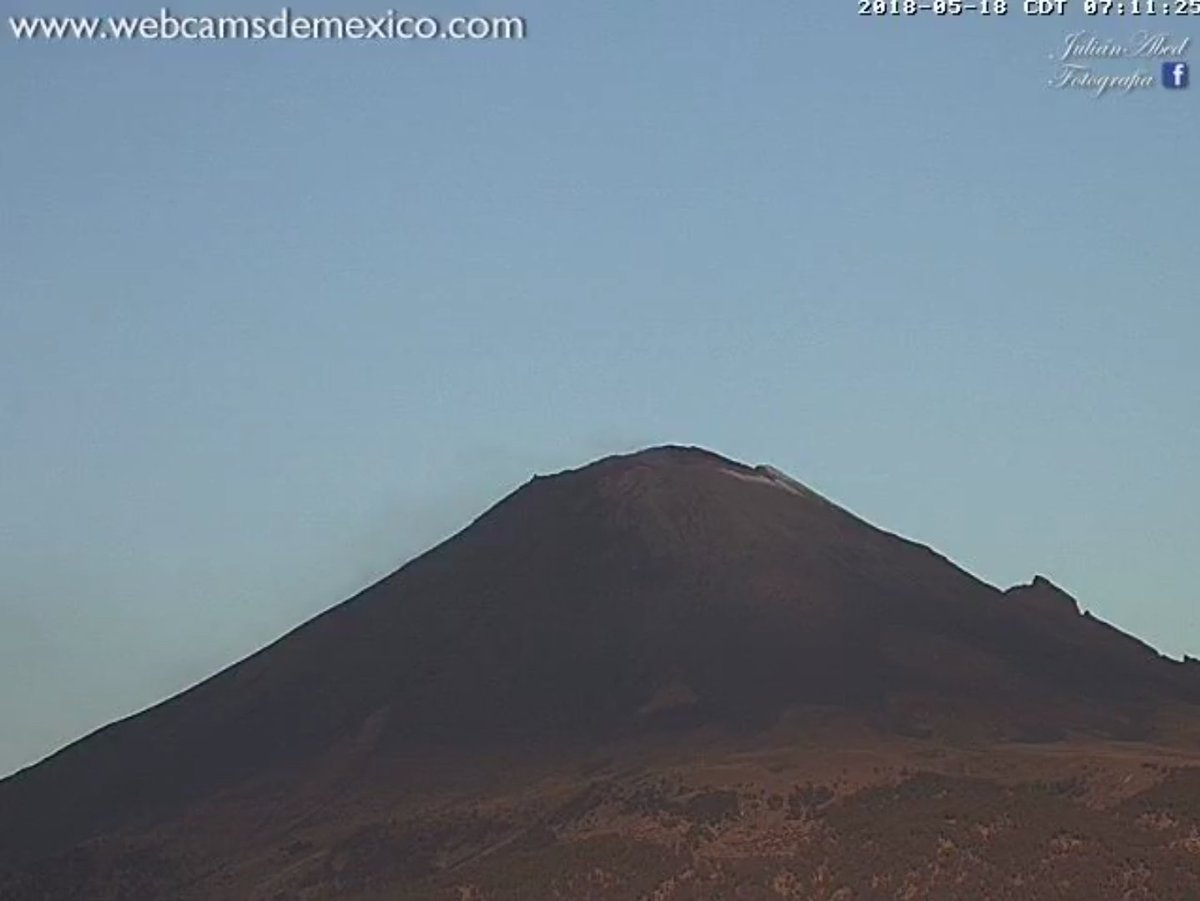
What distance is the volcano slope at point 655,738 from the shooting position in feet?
283

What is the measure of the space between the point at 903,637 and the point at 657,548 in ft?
59.0

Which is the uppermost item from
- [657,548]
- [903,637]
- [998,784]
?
[657,548]

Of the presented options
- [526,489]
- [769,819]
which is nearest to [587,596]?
[526,489]

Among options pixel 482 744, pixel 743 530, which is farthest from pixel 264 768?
pixel 743 530

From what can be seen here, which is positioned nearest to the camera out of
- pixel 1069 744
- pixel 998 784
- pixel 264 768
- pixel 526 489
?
pixel 998 784

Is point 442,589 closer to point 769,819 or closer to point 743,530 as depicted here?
point 743,530

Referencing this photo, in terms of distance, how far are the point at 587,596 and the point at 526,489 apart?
51.2 ft

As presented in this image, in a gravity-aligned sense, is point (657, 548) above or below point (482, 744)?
above

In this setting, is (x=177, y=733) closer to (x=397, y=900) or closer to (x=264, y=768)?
(x=264, y=768)

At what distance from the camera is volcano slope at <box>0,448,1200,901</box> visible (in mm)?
86250

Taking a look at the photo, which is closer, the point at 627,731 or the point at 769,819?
the point at 769,819

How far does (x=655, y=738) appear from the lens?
110000mm

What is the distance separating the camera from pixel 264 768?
393 ft

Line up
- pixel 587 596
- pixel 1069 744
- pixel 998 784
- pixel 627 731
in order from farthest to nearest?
pixel 587 596
pixel 627 731
pixel 1069 744
pixel 998 784
